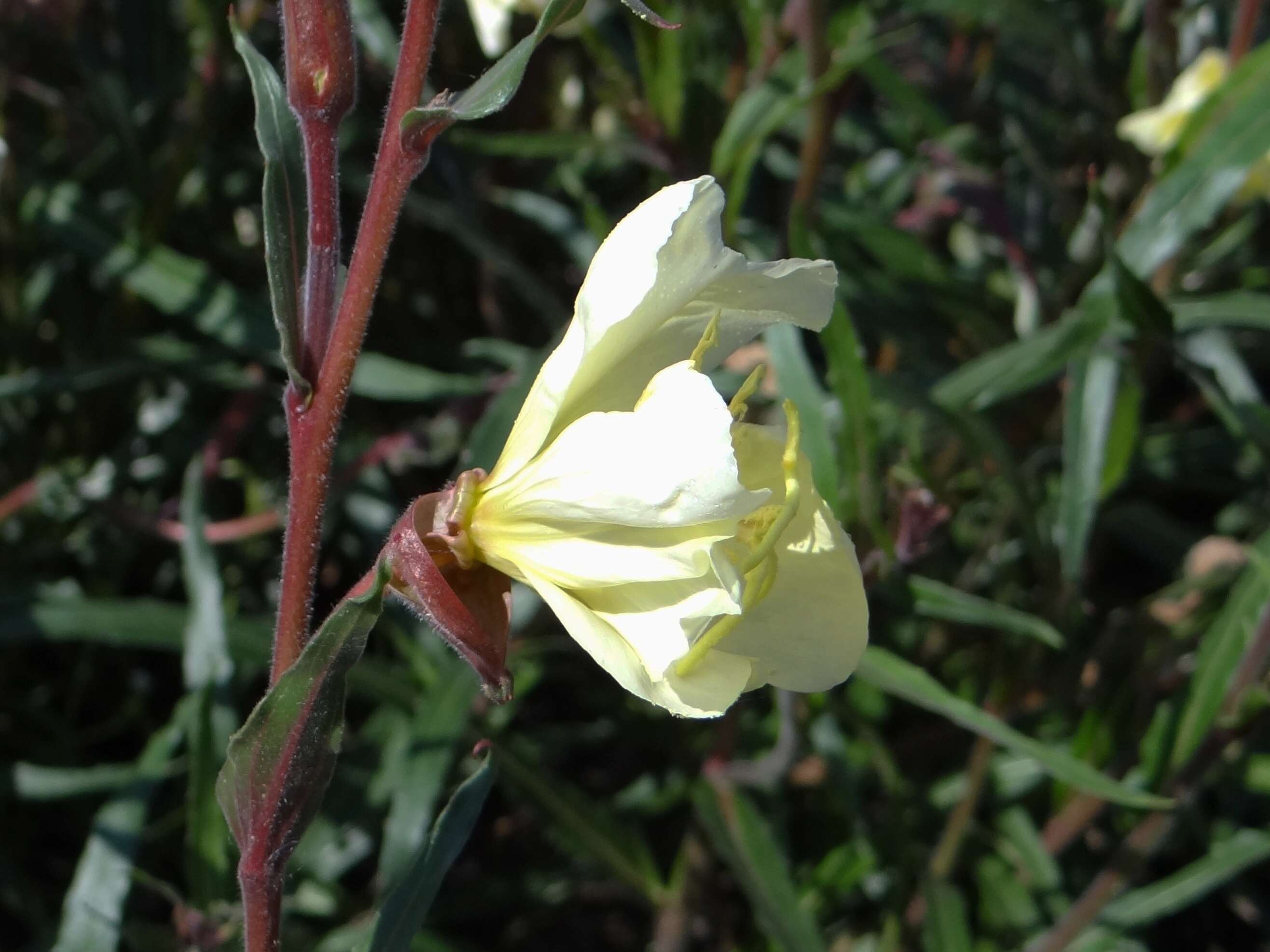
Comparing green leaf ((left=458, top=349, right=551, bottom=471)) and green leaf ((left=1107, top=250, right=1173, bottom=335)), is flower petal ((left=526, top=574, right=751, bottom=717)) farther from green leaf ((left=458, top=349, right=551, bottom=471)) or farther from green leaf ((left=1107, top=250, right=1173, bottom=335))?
green leaf ((left=1107, top=250, right=1173, bottom=335))

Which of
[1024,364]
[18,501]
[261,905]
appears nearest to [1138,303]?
[1024,364]

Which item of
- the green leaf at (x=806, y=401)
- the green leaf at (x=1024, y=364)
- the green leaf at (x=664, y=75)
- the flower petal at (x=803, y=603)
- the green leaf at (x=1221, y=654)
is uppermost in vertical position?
the flower petal at (x=803, y=603)

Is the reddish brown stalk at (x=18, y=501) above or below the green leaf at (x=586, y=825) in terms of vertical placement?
above

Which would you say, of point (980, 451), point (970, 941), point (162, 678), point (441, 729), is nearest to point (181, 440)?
point (162, 678)

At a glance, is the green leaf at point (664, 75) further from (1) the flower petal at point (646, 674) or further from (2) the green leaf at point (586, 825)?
(1) the flower petal at point (646, 674)

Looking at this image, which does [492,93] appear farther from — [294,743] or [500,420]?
[500,420]

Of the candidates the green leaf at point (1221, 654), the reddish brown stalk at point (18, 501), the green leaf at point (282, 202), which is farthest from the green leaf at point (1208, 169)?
the reddish brown stalk at point (18, 501)

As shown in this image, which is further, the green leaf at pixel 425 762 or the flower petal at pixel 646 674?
the green leaf at pixel 425 762
